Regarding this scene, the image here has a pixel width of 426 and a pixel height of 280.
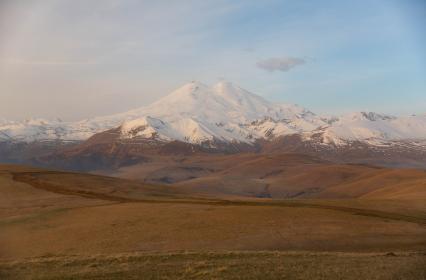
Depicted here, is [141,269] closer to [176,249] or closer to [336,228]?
[176,249]

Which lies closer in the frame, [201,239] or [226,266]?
[226,266]

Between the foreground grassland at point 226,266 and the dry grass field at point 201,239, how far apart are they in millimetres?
52

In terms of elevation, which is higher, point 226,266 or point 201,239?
point 226,266

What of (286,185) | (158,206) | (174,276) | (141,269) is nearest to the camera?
(174,276)

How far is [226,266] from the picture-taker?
27250 millimetres

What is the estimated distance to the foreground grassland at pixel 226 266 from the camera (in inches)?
997

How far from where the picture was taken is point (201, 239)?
40.2 meters

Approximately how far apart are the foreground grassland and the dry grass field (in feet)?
0.17

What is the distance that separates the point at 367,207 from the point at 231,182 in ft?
431

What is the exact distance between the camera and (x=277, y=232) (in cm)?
4241

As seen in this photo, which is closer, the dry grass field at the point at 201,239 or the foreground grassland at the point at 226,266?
the foreground grassland at the point at 226,266

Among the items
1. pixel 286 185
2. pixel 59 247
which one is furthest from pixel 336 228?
pixel 286 185

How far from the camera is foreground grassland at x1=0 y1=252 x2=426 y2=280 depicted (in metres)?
25.3

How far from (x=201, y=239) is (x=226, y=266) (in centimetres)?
1307
